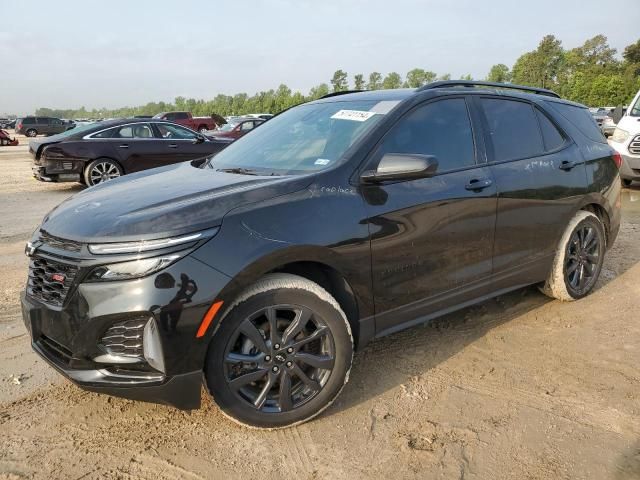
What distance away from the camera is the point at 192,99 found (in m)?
168

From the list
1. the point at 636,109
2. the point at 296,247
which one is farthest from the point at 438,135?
the point at 636,109

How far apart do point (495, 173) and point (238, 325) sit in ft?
6.80

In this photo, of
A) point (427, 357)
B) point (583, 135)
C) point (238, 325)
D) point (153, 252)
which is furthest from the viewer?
point (583, 135)

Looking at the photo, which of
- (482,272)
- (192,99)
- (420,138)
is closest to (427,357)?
(482,272)

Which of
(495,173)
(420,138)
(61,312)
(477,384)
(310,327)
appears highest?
(420,138)

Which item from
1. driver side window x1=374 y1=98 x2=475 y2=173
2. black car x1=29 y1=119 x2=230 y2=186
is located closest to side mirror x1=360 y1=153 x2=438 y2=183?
driver side window x1=374 y1=98 x2=475 y2=173

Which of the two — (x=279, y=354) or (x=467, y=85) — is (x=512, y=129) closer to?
(x=467, y=85)

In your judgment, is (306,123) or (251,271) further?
(306,123)

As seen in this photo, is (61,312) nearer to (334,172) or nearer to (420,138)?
(334,172)

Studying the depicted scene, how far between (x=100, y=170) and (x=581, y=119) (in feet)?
28.9

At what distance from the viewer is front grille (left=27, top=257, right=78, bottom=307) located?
2.42m

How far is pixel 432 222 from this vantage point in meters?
3.14

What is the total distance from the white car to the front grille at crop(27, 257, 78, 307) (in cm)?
960

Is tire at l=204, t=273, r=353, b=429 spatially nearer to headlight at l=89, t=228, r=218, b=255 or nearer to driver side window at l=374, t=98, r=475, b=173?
headlight at l=89, t=228, r=218, b=255
